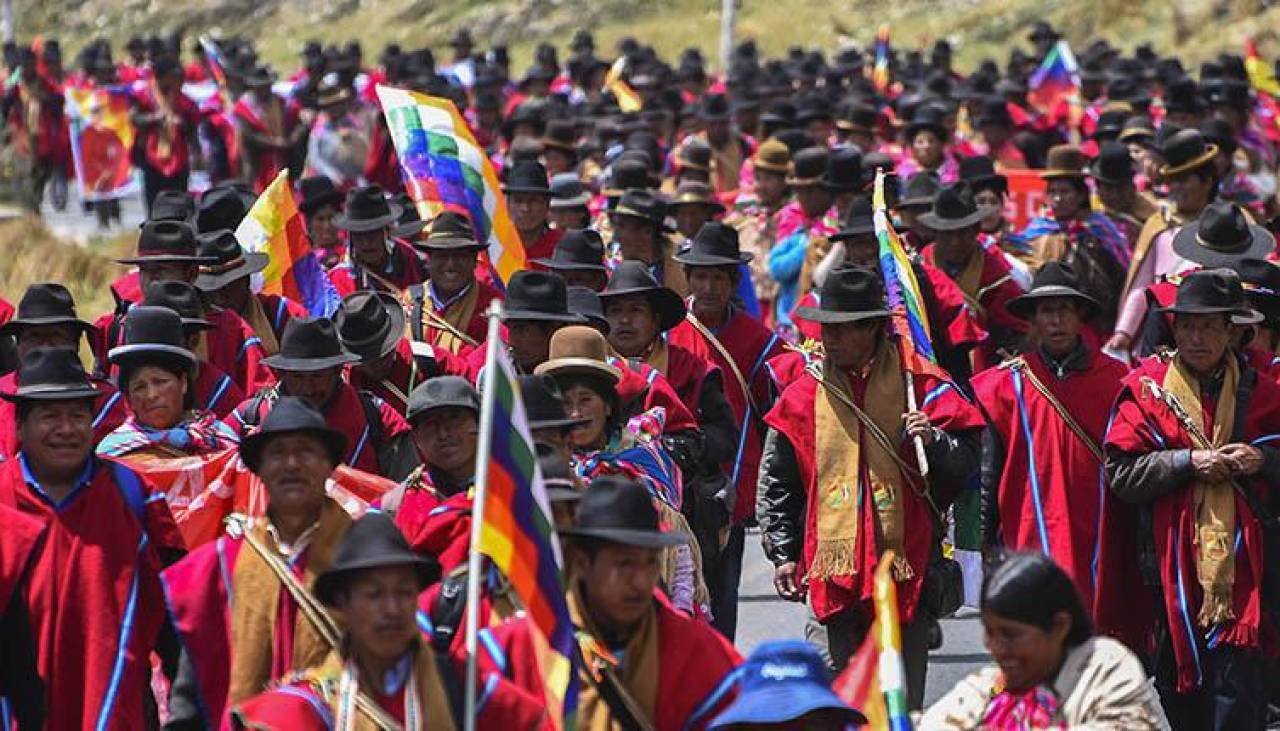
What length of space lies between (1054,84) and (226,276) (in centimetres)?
1693

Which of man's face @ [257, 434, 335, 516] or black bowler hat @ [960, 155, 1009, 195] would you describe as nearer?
man's face @ [257, 434, 335, 516]

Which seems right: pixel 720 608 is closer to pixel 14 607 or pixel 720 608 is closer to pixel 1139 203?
pixel 14 607

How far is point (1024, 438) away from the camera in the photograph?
32.2 feet

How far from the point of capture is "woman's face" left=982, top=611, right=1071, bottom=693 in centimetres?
629

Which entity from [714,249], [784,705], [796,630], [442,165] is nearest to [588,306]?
[714,249]

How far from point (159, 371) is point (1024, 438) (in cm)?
311

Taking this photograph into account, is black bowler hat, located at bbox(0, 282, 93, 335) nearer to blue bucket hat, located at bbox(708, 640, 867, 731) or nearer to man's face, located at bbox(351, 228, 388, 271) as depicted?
man's face, located at bbox(351, 228, 388, 271)

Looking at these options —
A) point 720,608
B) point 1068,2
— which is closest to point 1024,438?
point 720,608

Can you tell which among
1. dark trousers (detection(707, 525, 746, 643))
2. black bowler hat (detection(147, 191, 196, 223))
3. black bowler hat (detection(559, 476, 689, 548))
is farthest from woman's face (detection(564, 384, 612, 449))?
black bowler hat (detection(147, 191, 196, 223))

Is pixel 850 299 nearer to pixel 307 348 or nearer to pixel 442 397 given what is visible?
pixel 442 397

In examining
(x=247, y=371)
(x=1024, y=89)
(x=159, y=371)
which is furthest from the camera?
(x=1024, y=89)

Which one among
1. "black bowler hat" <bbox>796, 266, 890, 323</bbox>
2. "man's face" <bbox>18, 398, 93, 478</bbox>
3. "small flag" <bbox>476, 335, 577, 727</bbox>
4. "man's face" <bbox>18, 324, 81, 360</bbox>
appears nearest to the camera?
"small flag" <bbox>476, 335, 577, 727</bbox>

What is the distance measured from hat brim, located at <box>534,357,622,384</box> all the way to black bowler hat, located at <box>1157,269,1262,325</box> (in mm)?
1997

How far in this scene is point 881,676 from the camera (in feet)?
20.9
